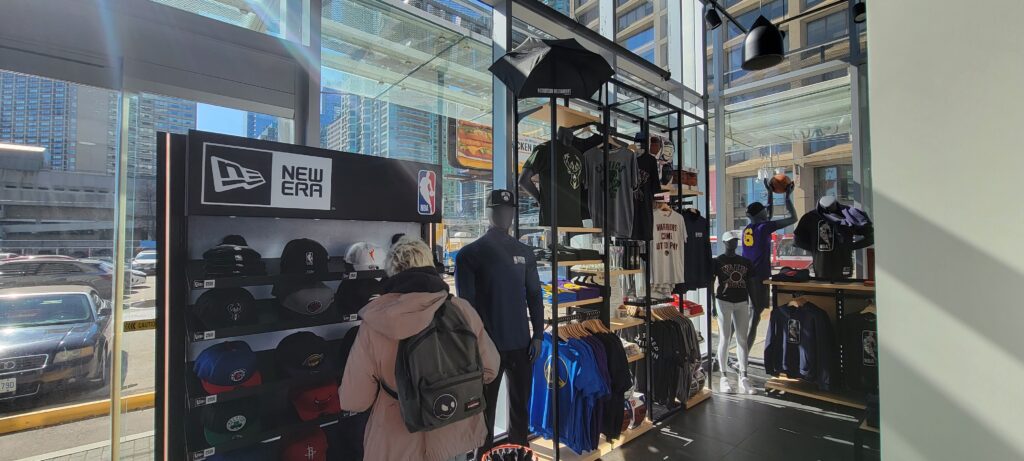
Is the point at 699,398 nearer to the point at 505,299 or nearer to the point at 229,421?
the point at 505,299

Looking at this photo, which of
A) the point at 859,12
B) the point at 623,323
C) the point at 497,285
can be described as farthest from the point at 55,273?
the point at 859,12

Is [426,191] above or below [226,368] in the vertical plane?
above

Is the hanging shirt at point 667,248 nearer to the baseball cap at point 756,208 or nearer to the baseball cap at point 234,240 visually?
the baseball cap at point 756,208

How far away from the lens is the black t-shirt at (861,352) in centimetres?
404

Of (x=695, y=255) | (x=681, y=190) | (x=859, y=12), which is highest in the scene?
(x=859, y=12)

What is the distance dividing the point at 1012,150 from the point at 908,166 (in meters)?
0.21

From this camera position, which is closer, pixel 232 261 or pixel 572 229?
pixel 232 261

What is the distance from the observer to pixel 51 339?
217 centimetres

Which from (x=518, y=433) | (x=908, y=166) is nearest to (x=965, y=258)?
(x=908, y=166)

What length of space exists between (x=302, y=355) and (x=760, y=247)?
462 cm

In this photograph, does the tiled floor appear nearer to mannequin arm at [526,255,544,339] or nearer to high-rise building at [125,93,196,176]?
mannequin arm at [526,255,544,339]

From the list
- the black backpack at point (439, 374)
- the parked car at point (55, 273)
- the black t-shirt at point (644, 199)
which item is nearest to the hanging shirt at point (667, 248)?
the black t-shirt at point (644, 199)

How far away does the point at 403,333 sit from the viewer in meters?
1.67

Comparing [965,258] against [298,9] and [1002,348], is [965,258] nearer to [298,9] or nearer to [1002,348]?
[1002,348]
